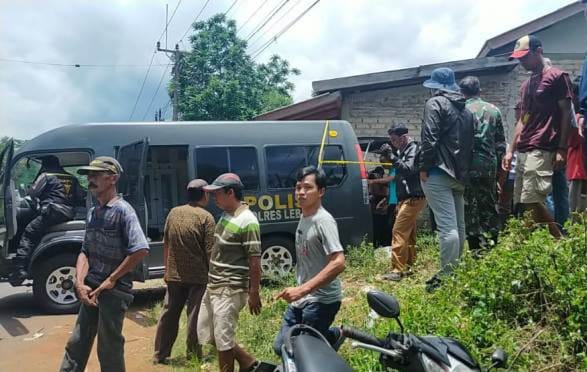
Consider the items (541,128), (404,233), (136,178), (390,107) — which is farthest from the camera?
(390,107)

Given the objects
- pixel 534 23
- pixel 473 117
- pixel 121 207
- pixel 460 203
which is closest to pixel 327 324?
pixel 121 207

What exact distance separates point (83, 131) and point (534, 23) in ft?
26.5

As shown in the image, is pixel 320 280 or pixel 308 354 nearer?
pixel 308 354

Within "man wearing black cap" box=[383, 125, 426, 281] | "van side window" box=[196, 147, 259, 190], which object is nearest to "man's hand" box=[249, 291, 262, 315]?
"man wearing black cap" box=[383, 125, 426, 281]

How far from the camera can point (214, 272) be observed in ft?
13.4

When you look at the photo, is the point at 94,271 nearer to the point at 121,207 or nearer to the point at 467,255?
the point at 121,207

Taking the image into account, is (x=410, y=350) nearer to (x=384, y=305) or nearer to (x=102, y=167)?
(x=384, y=305)

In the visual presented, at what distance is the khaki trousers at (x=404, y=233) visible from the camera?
585 cm

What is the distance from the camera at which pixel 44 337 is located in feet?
19.5

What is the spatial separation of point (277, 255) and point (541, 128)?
4.26 metres

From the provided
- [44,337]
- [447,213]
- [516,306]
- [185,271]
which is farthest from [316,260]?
[44,337]

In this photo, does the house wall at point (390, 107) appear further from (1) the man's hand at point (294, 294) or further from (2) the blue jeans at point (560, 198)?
(1) the man's hand at point (294, 294)

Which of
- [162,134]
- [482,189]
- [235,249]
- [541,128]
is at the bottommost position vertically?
[235,249]

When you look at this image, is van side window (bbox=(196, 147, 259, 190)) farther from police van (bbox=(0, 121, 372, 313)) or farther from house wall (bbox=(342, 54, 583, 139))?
house wall (bbox=(342, 54, 583, 139))
